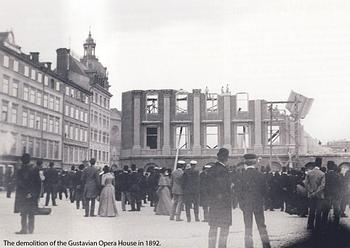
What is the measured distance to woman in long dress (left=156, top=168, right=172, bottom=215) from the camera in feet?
53.1

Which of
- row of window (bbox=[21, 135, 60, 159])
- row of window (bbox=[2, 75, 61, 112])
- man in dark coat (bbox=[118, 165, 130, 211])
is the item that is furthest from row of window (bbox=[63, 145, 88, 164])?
man in dark coat (bbox=[118, 165, 130, 211])

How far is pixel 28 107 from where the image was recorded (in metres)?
35.3

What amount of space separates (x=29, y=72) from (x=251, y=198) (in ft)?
103

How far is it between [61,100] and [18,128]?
41.2ft

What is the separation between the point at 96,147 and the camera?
53125 millimetres

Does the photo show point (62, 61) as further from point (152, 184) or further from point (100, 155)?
point (152, 184)

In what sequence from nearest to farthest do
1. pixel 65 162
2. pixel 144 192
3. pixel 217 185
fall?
1. pixel 217 185
2. pixel 144 192
3. pixel 65 162

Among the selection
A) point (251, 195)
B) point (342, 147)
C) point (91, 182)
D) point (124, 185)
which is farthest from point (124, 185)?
point (342, 147)

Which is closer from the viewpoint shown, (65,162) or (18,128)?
(18,128)

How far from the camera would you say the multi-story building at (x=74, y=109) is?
45156 mm

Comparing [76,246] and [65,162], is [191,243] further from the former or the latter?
[65,162]

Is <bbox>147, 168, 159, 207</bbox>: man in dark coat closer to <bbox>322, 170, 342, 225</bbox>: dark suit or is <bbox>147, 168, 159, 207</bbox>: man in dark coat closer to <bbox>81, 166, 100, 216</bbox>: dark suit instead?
<bbox>81, 166, 100, 216</bbox>: dark suit

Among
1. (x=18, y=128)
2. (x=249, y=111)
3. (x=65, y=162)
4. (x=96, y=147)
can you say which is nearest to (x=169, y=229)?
(x=18, y=128)

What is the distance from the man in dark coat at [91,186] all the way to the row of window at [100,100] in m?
42.3
